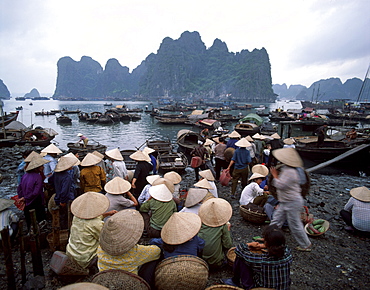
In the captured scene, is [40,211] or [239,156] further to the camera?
[239,156]

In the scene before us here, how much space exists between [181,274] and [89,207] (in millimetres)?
1661

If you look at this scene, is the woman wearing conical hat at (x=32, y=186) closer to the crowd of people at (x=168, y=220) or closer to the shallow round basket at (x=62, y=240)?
the crowd of people at (x=168, y=220)

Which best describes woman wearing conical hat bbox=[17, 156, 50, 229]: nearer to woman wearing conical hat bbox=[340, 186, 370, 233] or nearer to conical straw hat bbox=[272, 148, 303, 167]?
conical straw hat bbox=[272, 148, 303, 167]

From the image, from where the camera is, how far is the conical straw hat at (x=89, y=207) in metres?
3.26

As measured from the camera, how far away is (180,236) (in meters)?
2.77

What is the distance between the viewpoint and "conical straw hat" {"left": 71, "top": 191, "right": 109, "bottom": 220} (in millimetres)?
3260

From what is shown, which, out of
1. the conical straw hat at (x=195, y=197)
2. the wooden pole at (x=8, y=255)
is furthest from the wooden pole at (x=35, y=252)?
the conical straw hat at (x=195, y=197)

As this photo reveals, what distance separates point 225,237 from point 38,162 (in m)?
3.85

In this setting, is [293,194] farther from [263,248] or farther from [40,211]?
[40,211]

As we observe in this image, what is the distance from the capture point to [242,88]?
141500mm

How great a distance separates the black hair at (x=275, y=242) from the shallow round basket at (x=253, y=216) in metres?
2.41

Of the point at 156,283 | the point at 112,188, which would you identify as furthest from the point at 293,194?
the point at 112,188

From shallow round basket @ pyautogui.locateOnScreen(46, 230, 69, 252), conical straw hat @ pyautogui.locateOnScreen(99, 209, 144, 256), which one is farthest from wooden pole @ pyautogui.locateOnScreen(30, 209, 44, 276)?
conical straw hat @ pyautogui.locateOnScreen(99, 209, 144, 256)

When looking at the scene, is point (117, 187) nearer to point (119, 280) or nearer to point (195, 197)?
point (195, 197)
